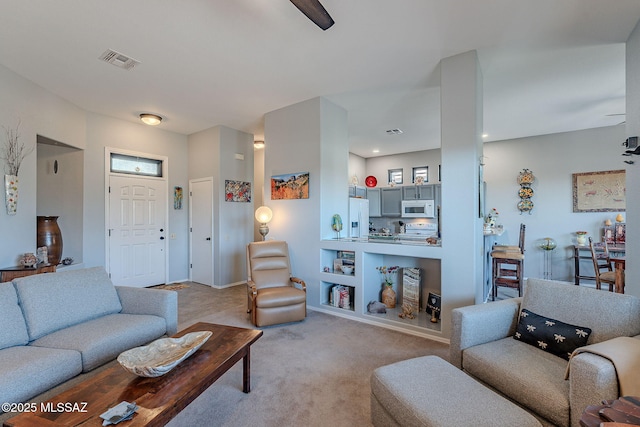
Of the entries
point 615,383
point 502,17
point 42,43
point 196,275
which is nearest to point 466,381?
point 615,383

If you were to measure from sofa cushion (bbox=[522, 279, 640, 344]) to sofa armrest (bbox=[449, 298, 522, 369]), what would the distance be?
21cm

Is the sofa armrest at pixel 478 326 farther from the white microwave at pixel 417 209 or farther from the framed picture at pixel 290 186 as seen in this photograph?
the white microwave at pixel 417 209

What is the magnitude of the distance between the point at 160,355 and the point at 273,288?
1954 mm

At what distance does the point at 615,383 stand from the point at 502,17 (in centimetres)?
268

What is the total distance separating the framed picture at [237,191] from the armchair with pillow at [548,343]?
4.50 m

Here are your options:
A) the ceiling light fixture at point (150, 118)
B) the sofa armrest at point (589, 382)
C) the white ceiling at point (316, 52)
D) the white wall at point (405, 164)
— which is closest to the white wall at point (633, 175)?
the white ceiling at point (316, 52)

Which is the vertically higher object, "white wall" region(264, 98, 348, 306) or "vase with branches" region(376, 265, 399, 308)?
"white wall" region(264, 98, 348, 306)

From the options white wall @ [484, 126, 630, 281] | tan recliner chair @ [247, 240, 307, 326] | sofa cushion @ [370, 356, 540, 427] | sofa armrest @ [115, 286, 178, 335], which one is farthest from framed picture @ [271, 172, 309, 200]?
white wall @ [484, 126, 630, 281]

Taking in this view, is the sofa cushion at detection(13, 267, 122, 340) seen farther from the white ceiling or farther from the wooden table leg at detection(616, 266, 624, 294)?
the wooden table leg at detection(616, 266, 624, 294)

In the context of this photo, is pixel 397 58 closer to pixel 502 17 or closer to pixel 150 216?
pixel 502 17

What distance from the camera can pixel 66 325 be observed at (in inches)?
88.7

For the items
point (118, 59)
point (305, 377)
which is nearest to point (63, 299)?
point (305, 377)

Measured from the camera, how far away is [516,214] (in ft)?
19.9

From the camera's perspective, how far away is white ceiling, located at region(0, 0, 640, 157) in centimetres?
232
